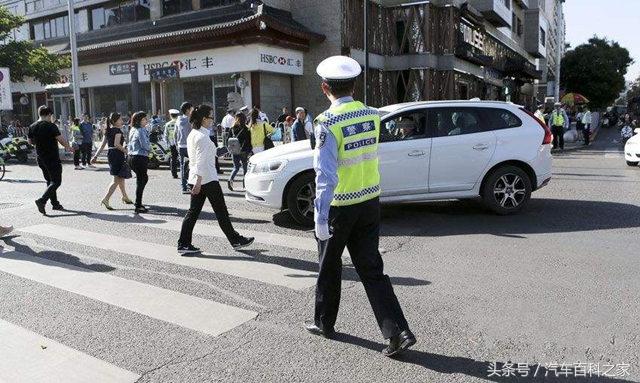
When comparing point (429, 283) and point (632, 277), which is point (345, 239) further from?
point (632, 277)

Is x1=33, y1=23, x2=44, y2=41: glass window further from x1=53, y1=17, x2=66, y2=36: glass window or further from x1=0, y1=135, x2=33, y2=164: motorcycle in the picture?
x1=0, y1=135, x2=33, y2=164: motorcycle

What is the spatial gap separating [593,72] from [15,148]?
6050 centimetres

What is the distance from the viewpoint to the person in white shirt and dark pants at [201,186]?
6363 millimetres

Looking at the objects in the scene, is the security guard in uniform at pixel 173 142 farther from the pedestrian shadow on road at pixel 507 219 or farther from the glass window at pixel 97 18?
the glass window at pixel 97 18

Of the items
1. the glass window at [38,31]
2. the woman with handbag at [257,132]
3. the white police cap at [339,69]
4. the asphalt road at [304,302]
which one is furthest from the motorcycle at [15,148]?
the white police cap at [339,69]

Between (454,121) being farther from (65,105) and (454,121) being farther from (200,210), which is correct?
(65,105)

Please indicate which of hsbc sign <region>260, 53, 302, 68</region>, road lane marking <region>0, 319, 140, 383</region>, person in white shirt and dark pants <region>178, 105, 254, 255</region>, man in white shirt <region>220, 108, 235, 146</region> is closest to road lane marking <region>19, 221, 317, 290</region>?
person in white shirt and dark pants <region>178, 105, 254, 255</region>

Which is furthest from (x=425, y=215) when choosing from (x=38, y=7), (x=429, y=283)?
(x=38, y=7)

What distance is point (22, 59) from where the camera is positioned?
970 inches

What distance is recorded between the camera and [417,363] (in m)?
3.50

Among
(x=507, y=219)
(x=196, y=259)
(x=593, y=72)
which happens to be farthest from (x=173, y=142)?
(x=593, y=72)

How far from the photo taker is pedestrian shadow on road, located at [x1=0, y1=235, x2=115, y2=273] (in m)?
5.92

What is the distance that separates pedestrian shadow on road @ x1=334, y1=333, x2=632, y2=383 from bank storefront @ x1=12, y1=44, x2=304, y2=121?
16.2 metres

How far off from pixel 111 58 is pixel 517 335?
1009 inches
